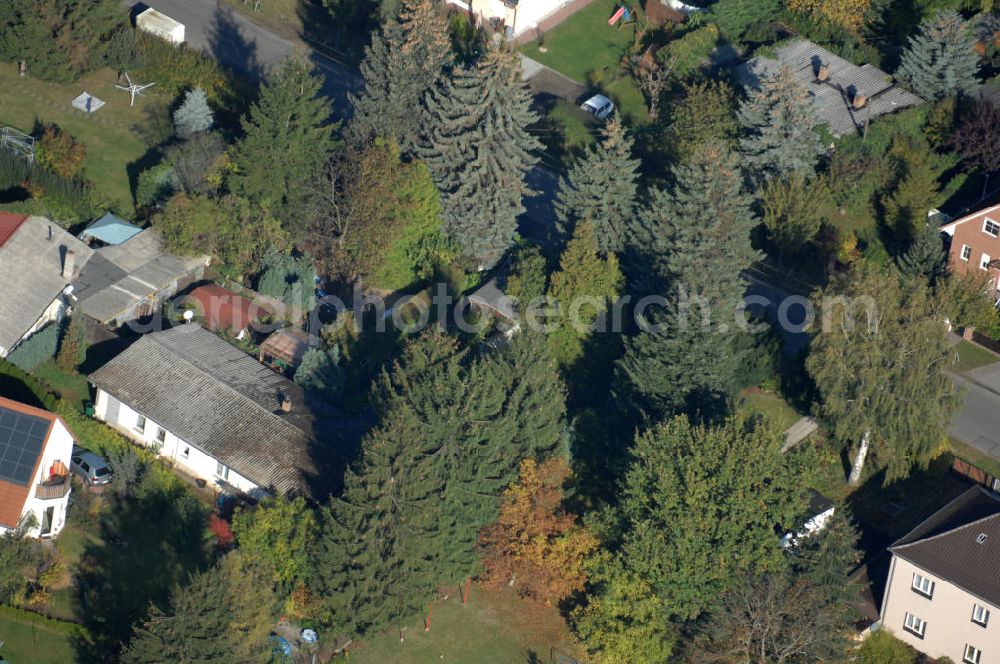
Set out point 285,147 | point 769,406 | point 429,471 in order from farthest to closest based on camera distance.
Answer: point 285,147
point 769,406
point 429,471

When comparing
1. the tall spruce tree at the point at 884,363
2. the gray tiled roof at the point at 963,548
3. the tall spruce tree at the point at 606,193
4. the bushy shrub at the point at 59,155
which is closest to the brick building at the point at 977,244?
the tall spruce tree at the point at 884,363

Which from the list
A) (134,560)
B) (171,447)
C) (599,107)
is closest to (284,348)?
(171,447)

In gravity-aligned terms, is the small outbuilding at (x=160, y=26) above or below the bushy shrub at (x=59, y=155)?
above

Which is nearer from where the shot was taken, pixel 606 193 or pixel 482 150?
pixel 606 193

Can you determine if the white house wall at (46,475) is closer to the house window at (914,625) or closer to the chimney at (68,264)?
the chimney at (68,264)

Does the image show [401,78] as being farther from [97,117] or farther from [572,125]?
[97,117]

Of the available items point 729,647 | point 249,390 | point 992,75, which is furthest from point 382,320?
point 992,75

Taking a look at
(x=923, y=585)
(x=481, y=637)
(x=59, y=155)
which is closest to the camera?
(x=923, y=585)
